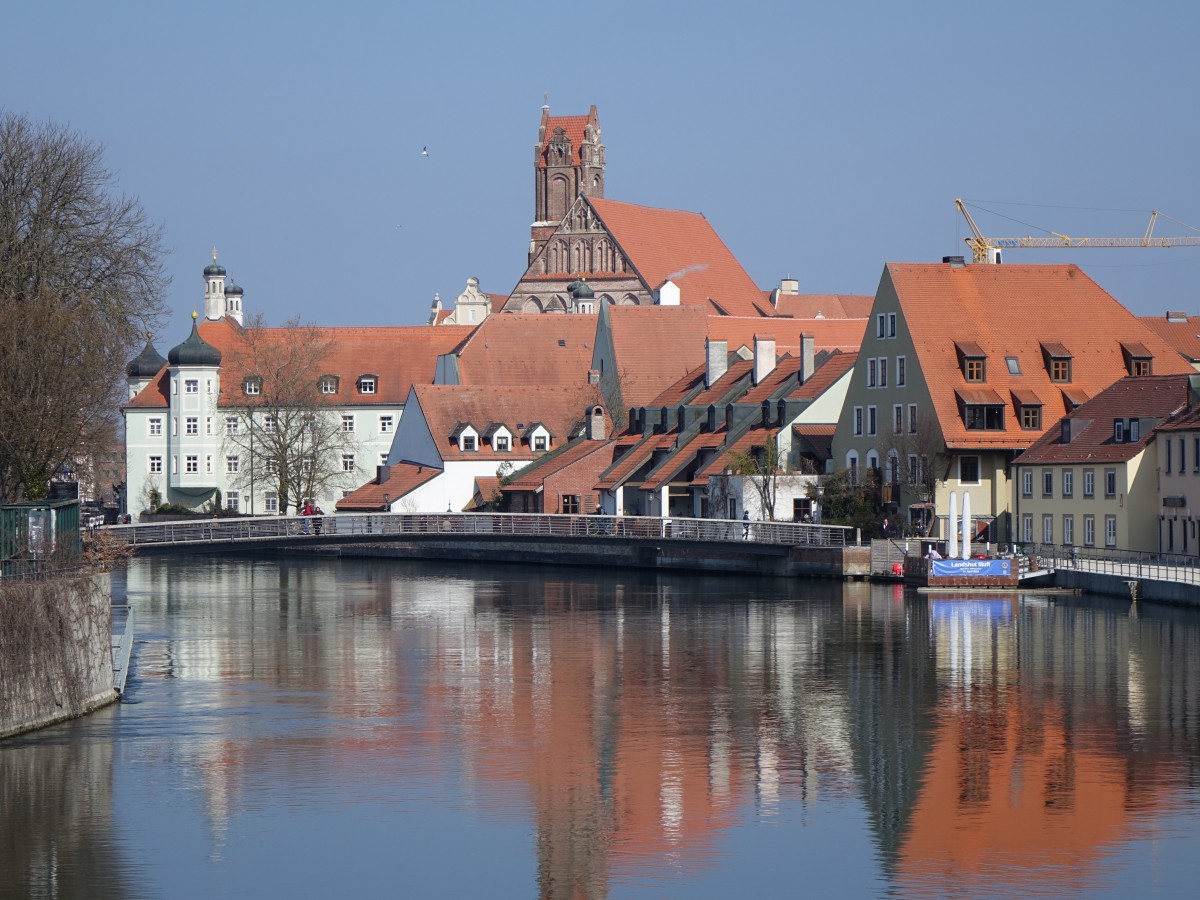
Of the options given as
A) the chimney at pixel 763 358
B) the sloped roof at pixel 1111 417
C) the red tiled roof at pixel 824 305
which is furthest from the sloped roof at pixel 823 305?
the sloped roof at pixel 1111 417

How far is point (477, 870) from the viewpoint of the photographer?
25.8m

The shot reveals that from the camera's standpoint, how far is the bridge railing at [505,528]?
243 feet

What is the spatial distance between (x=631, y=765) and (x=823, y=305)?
133014 mm

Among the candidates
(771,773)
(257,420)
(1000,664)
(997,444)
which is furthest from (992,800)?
(257,420)

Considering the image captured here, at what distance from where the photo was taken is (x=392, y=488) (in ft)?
334

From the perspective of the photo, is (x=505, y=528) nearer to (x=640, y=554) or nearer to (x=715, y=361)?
(x=640, y=554)

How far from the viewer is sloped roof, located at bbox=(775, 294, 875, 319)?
527ft

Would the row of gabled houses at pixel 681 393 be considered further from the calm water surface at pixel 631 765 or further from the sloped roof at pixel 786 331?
the calm water surface at pixel 631 765

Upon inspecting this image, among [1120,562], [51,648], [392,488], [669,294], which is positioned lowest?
[51,648]

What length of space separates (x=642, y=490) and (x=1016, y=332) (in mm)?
18786

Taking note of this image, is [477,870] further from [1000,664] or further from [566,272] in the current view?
[566,272]

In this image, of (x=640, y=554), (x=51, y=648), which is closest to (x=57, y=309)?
(x=51, y=648)

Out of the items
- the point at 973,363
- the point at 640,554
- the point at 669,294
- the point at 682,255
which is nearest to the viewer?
the point at 973,363

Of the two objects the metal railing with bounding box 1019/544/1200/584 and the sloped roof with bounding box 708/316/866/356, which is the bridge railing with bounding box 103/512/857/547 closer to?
the metal railing with bounding box 1019/544/1200/584
